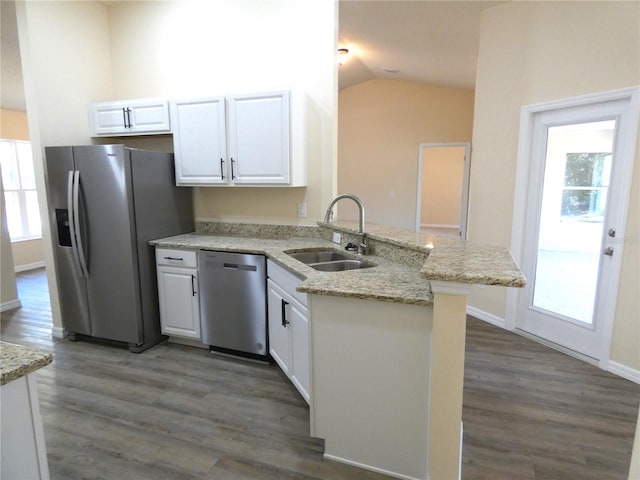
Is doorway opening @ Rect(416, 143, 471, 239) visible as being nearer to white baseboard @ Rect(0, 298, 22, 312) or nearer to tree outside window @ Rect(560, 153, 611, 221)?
tree outside window @ Rect(560, 153, 611, 221)

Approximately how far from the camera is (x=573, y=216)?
10.5ft

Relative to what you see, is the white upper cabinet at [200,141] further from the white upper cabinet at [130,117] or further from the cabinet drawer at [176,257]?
the cabinet drawer at [176,257]

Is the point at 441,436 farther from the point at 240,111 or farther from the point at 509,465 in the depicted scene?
the point at 240,111

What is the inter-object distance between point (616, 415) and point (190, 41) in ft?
14.2

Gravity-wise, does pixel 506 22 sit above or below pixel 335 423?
above

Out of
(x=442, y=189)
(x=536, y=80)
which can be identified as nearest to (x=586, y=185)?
(x=536, y=80)

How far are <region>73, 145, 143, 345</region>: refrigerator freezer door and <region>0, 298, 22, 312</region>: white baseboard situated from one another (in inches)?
72.1

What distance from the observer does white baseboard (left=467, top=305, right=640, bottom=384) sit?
271 cm

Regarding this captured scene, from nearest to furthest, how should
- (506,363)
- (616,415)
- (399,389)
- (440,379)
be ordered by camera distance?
1. (440,379)
2. (399,389)
3. (616,415)
4. (506,363)

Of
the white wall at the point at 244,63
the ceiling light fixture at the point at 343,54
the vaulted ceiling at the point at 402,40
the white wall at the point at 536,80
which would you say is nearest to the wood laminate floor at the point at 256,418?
the white wall at the point at 536,80

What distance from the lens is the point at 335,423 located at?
191cm

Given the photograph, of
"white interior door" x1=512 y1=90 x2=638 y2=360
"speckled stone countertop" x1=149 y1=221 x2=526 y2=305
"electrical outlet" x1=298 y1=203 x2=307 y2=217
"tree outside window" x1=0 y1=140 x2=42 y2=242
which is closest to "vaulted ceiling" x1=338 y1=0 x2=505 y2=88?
"white interior door" x1=512 y1=90 x2=638 y2=360

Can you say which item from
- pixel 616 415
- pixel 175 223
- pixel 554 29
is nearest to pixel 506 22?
pixel 554 29

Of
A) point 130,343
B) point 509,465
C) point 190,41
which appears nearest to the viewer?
point 509,465
